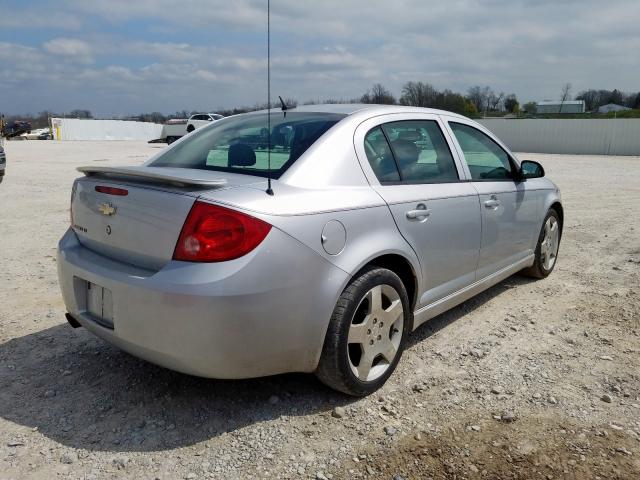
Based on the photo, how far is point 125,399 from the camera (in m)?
2.95

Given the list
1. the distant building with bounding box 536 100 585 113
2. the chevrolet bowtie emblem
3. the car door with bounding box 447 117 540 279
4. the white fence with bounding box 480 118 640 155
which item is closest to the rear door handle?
the car door with bounding box 447 117 540 279

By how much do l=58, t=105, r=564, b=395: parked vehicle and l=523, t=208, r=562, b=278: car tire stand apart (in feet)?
4.93

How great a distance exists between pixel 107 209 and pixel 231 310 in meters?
0.95

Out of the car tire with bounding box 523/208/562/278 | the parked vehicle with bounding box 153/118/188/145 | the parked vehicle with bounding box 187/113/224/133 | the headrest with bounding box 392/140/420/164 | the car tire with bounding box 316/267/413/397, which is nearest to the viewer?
the car tire with bounding box 316/267/413/397

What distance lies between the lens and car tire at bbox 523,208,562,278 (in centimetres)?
505

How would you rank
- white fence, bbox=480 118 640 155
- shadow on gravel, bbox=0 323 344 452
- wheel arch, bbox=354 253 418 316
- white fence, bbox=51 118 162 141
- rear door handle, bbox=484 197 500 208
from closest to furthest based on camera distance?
shadow on gravel, bbox=0 323 344 452, wheel arch, bbox=354 253 418 316, rear door handle, bbox=484 197 500 208, white fence, bbox=480 118 640 155, white fence, bbox=51 118 162 141

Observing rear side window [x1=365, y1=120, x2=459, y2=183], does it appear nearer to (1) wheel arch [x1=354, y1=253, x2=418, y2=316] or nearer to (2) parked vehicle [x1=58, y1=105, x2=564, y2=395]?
(2) parked vehicle [x1=58, y1=105, x2=564, y2=395]

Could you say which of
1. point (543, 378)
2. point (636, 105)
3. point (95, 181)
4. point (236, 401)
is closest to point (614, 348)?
point (543, 378)

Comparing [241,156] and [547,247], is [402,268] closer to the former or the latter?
[241,156]

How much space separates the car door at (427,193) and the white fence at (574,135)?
31021mm

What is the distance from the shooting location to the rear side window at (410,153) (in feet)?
10.4

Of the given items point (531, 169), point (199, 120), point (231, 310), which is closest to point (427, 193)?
point (231, 310)

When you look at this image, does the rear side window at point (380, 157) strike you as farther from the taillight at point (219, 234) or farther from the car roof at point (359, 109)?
the taillight at point (219, 234)

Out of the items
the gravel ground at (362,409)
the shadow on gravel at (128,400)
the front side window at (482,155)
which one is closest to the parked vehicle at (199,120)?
the front side window at (482,155)
